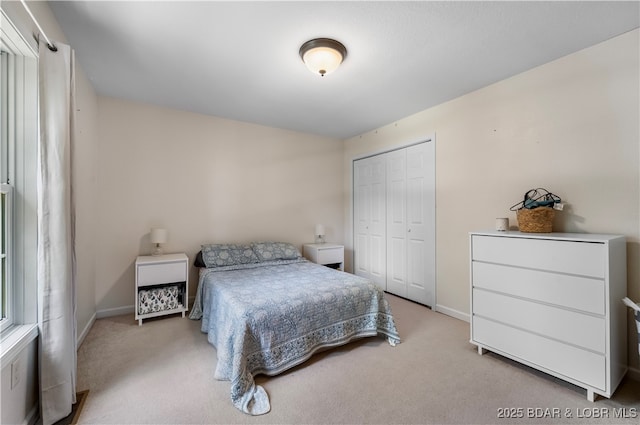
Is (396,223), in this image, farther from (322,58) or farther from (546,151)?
(322,58)

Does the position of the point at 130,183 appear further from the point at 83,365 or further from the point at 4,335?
the point at 4,335

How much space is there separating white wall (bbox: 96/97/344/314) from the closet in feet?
2.40

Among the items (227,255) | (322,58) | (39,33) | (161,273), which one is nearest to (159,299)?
(161,273)

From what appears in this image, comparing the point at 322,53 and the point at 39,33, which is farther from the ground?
the point at 322,53

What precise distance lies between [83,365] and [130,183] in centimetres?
192

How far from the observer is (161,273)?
2.87m

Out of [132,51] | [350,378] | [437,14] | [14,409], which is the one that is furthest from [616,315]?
[132,51]

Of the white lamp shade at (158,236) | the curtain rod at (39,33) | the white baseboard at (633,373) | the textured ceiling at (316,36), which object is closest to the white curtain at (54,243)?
the curtain rod at (39,33)

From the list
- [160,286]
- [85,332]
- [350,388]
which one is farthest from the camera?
[160,286]

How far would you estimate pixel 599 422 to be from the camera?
1534 millimetres

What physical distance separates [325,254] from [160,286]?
7.05ft

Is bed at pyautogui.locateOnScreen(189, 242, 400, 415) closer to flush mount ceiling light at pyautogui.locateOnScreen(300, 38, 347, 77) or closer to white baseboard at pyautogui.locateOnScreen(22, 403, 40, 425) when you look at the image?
white baseboard at pyautogui.locateOnScreen(22, 403, 40, 425)

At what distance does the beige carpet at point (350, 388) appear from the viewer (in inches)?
61.4

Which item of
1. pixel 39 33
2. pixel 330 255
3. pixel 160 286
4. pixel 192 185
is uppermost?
pixel 39 33
